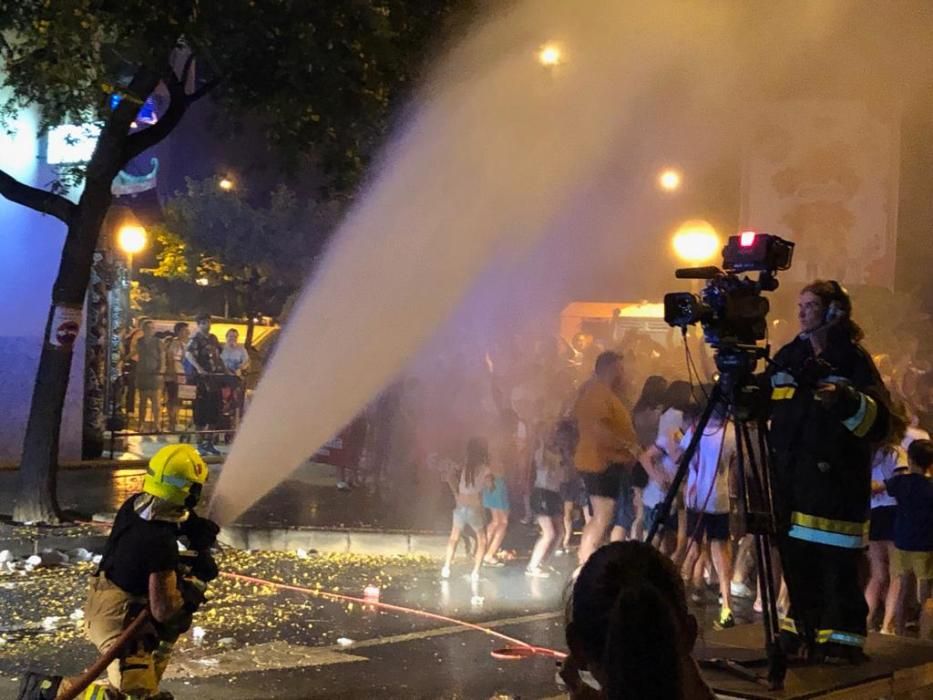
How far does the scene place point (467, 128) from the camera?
19.4 metres

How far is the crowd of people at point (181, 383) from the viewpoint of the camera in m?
18.0

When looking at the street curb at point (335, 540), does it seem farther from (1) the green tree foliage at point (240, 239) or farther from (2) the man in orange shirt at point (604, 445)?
(1) the green tree foliage at point (240, 239)

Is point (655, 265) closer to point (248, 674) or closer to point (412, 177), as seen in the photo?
point (412, 177)

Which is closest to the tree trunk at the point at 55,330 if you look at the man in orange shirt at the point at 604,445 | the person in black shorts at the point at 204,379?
the man in orange shirt at the point at 604,445

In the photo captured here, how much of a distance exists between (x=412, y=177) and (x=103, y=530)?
30.2 ft

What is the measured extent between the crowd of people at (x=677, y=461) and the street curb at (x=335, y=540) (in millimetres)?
444

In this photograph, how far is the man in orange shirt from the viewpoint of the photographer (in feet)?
28.8

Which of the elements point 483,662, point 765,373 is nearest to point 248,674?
point 483,662

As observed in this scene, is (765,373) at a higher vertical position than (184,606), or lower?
higher

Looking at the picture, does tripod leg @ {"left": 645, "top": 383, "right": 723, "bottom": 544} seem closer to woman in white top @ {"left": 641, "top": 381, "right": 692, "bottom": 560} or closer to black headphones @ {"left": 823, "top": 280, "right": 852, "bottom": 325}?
black headphones @ {"left": 823, "top": 280, "right": 852, "bottom": 325}

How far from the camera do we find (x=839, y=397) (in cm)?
458

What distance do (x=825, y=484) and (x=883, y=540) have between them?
125 inches

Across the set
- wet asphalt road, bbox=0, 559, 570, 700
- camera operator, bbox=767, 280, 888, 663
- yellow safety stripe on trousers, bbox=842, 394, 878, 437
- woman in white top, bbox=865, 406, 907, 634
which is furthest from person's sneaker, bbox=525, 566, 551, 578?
yellow safety stripe on trousers, bbox=842, 394, 878, 437

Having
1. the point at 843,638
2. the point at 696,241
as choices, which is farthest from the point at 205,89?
the point at 843,638
